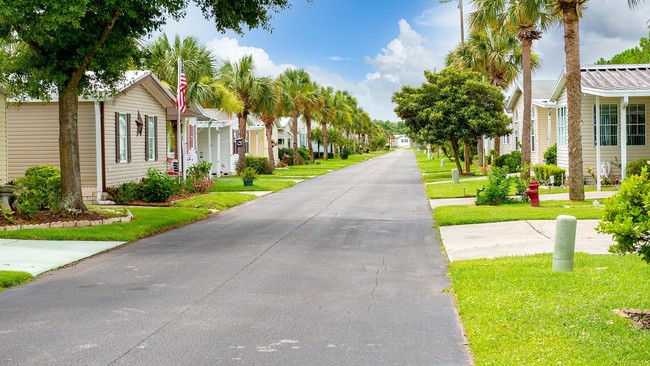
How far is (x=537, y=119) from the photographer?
3681cm

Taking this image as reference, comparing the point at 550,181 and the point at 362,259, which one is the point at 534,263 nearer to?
the point at 362,259

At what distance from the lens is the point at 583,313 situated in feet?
25.0

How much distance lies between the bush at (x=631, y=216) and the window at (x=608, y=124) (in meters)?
20.7

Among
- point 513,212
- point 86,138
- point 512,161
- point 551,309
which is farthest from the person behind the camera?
point 512,161

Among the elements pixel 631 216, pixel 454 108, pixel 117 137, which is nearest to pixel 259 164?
pixel 454 108

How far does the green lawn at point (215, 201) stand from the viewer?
74.9 ft

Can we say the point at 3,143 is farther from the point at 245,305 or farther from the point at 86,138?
the point at 245,305

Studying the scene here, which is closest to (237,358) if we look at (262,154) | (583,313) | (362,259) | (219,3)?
(583,313)

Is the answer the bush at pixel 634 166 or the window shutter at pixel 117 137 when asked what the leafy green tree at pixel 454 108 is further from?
the window shutter at pixel 117 137

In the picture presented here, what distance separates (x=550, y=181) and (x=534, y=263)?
56.9ft

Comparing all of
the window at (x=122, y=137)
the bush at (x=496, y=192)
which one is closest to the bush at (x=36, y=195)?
the window at (x=122, y=137)

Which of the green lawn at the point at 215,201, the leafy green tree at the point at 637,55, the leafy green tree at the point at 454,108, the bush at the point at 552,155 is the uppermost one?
the leafy green tree at the point at 637,55

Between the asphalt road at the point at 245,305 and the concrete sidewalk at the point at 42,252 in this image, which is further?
the concrete sidewalk at the point at 42,252

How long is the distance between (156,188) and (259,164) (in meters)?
22.9
